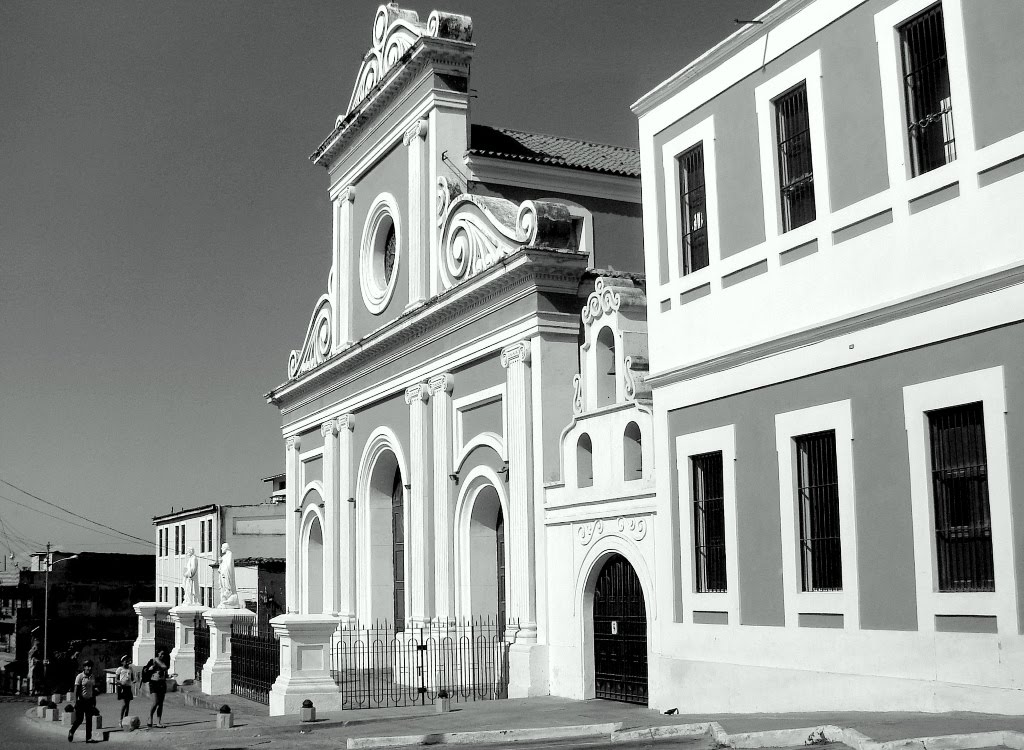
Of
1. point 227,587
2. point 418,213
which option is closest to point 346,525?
point 227,587

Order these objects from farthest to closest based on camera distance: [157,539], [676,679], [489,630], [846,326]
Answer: [157,539], [489,630], [676,679], [846,326]

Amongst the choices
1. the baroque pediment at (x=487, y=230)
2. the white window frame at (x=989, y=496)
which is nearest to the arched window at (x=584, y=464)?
the baroque pediment at (x=487, y=230)

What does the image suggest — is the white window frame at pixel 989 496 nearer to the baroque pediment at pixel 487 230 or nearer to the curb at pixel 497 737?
the curb at pixel 497 737

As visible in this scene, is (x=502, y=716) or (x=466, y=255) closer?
(x=502, y=716)

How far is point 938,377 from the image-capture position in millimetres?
11914

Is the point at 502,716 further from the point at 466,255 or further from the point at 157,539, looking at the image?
the point at 157,539

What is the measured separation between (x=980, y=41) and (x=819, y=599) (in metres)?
6.00

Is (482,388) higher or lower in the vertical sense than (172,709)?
higher

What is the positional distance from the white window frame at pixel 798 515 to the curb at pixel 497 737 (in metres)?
2.74

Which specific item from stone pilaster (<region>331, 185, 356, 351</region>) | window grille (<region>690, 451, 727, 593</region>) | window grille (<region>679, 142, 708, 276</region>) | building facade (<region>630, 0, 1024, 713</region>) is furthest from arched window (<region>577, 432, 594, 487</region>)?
stone pilaster (<region>331, 185, 356, 351</region>)

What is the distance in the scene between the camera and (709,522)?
51.3 feet

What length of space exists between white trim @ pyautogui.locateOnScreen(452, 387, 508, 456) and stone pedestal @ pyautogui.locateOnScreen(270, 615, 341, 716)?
4.73m

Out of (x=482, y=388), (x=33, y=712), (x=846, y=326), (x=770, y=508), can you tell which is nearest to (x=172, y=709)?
(x=33, y=712)

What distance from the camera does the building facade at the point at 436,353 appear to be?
70.4 feet
